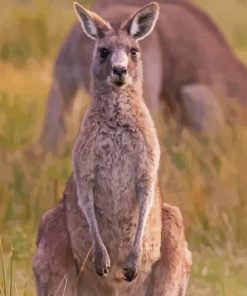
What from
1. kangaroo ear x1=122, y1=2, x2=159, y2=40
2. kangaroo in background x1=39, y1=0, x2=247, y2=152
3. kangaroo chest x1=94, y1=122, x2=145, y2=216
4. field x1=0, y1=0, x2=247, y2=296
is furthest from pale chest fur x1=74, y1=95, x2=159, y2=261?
kangaroo in background x1=39, y1=0, x2=247, y2=152

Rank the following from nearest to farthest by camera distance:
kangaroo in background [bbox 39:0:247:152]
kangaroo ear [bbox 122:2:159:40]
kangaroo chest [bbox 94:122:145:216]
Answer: kangaroo chest [bbox 94:122:145:216]
kangaroo ear [bbox 122:2:159:40]
kangaroo in background [bbox 39:0:247:152]

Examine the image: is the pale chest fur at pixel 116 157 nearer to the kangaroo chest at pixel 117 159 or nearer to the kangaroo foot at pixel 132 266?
the kangaroo chest at pixel 117 159

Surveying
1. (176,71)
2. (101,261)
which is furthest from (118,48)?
(176,71)

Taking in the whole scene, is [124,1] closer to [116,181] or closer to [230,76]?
[230,76]

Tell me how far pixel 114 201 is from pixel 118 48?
61 cm

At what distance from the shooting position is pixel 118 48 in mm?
7637

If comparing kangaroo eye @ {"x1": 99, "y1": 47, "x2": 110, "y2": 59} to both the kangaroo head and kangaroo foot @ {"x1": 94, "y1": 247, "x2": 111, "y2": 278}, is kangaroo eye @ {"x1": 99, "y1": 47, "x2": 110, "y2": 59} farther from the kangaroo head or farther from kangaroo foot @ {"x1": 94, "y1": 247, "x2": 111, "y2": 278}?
kangaroo foot @ {"x1": 94, "y1": 247, "x2": 111, "y2": 278}

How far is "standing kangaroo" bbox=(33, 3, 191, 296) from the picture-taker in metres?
7.60

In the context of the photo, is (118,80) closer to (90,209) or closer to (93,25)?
(93,25)

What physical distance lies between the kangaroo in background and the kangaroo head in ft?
16.2

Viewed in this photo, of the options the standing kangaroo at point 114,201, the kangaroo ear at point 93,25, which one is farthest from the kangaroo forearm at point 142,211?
the kangaroo ear at point 93,25

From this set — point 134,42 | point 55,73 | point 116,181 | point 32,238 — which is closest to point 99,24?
point 134,42

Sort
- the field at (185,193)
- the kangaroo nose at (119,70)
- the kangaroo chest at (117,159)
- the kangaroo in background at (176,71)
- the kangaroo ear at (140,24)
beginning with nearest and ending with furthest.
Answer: the kangaroo nose at (119,70) < the kangaroo chest at (117,159) < the kangaroo ear at (140,24) < the field at (185,193) < the kangaroo in background at (176,71)

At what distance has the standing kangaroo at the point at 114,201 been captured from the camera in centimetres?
760
